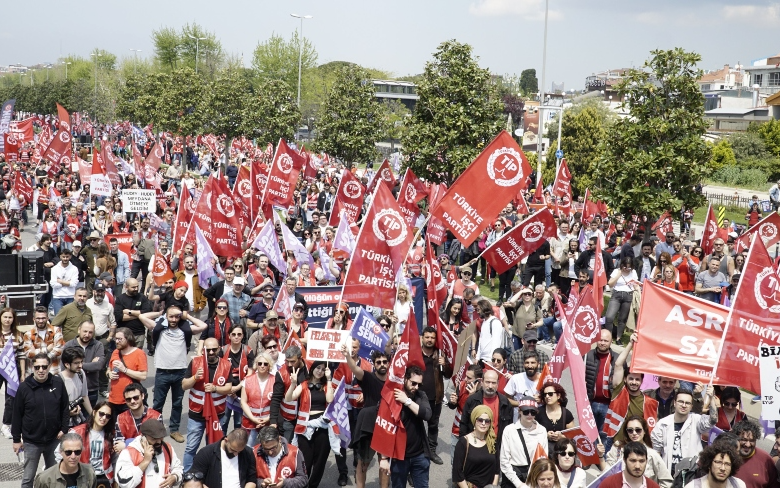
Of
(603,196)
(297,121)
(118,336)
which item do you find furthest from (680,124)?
(297,121)

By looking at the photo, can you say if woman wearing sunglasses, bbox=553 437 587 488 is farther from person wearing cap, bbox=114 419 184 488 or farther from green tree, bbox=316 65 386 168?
green tree, bbox=316 65 386 168

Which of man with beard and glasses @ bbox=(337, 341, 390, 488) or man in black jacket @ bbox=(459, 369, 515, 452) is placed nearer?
man in black jacket @ bbox=(459, 369, 515, 452)

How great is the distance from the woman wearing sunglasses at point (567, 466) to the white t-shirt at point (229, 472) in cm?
241

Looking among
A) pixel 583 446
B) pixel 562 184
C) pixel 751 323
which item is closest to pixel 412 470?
pixel 583 446

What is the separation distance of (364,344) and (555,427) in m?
2.33

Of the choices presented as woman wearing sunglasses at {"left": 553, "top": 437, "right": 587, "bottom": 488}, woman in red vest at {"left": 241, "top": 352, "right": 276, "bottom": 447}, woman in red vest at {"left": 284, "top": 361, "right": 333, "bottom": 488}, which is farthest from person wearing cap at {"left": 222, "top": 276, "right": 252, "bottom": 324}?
woman wearing sunglasses at {"left": 553, "top": 437, "right": 587, "bottom": 488}

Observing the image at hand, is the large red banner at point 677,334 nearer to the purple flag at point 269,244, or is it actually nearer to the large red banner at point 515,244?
the large red banner at point 515,244

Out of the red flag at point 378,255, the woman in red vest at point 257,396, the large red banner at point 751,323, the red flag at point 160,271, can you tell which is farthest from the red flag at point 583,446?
the red flag at point 160,271

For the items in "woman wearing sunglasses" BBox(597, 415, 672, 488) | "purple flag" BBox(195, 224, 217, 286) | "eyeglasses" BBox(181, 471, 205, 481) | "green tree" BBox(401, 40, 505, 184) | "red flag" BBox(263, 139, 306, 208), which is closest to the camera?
"eyeglasses" BBox(181, 471, 205, 481)

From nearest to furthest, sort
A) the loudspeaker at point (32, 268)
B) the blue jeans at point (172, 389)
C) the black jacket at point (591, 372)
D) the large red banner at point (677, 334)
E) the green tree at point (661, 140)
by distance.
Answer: the large red banner at point (677, 334) < the black jacket at point (591, 372) < the blue jeans at point (172, 389) < the loudspeaker at point (32, 268) < the green tree at point (661, 140)

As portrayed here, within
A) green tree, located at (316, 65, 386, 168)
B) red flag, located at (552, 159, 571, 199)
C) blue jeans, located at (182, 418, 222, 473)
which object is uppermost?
green tree, located at (316, 65, 386, 168)

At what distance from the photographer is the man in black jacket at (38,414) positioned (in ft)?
27.7

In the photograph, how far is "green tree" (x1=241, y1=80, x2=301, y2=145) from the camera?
136 feet

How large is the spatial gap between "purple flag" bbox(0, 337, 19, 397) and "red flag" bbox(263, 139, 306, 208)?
10448 millimetres
